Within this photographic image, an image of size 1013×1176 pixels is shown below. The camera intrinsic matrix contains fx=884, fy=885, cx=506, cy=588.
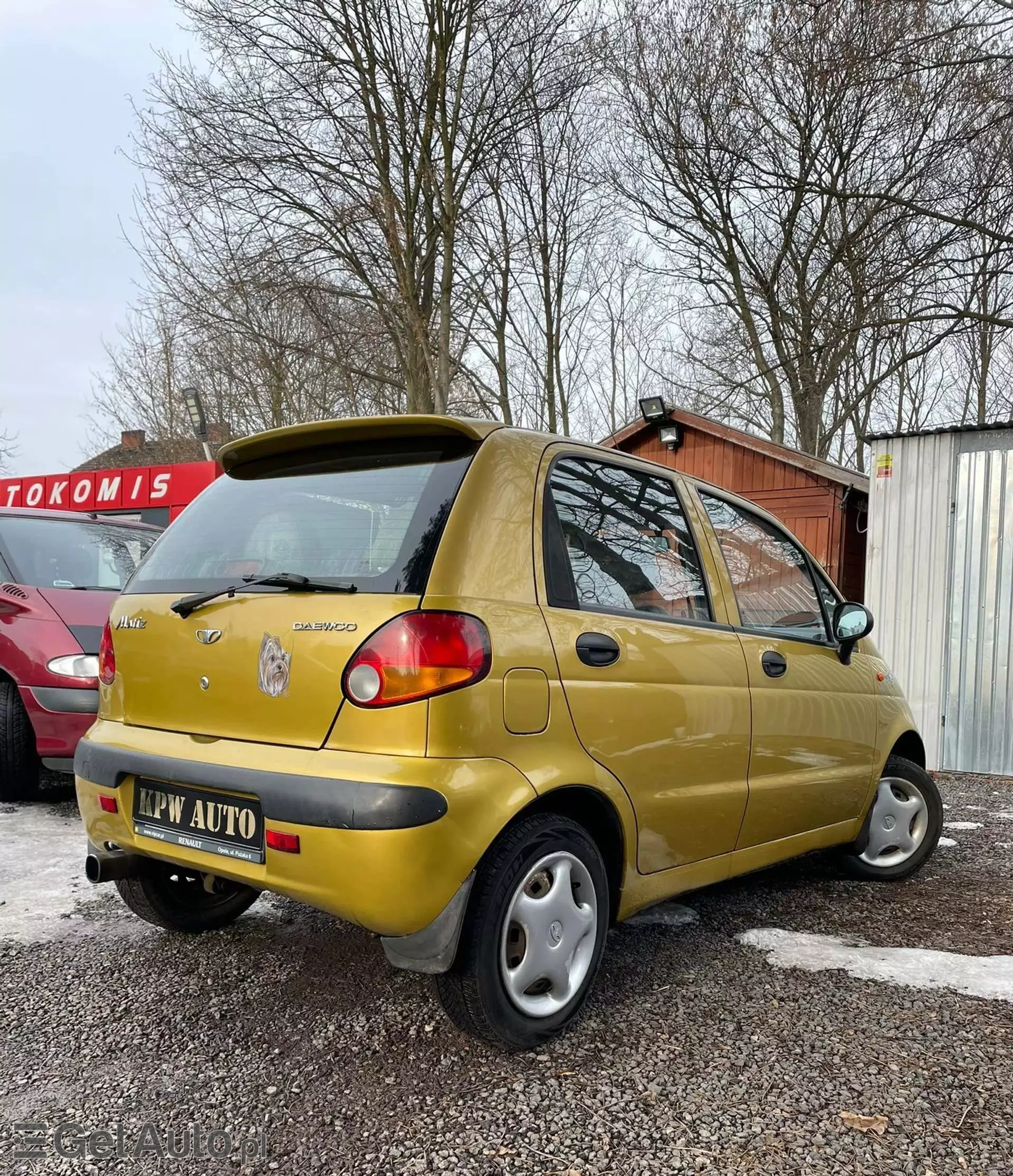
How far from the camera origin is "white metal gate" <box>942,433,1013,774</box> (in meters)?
7.43

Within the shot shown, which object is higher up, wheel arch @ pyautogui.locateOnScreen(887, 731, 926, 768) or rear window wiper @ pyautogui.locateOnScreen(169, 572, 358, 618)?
rear window wiper @ pyautogui.locateOnScreen(169, 572, 358, 618)

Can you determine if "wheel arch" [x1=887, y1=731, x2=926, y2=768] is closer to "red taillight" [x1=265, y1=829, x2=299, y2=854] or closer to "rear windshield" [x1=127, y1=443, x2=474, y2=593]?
"rear windshield" [x1=127, y1=443, x2=474, y2=593]

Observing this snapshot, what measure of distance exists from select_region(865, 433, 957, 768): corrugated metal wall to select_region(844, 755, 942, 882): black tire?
398 cm

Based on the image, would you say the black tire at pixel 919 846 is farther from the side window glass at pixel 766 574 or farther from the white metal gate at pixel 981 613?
the white metal gate at pixel 981 613

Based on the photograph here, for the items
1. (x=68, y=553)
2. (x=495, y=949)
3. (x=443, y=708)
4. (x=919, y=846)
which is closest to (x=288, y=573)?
(x=443, y=708)

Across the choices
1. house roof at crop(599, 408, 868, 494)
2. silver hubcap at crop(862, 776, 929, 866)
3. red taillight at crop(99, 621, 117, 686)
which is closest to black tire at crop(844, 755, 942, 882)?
silver hubcap at crop(862, 776, 929, 866)

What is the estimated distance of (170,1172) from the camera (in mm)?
1906

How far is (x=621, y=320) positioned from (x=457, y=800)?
2301 cm

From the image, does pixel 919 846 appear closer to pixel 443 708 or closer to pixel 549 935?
pixel 549 935

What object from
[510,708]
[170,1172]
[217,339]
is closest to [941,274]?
[217,339]

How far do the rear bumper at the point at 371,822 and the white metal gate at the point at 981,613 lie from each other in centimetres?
663

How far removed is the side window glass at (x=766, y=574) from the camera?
3.33 m

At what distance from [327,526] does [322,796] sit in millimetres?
782

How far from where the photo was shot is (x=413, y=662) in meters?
2.11
